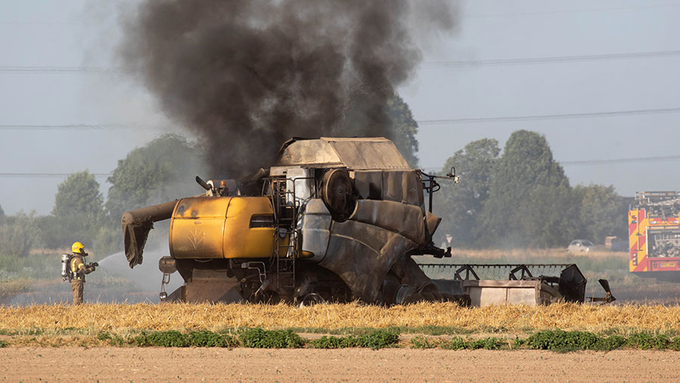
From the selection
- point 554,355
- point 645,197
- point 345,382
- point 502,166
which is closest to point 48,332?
point 345,382

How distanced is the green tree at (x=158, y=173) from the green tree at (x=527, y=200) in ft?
114

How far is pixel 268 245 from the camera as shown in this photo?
2014cm

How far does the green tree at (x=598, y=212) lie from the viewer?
95.4m

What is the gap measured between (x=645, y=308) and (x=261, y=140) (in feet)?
32.0

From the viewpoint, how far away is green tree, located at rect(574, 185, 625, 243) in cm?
9544

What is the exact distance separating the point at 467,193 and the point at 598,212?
15.6 metres

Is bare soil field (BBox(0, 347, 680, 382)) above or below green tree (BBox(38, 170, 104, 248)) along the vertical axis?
below

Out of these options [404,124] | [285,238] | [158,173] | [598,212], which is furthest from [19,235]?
[598,212]

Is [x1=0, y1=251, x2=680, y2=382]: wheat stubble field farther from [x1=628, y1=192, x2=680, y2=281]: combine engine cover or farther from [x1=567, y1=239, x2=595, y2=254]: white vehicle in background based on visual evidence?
[x1=567, y1=239, x2=595, y2=254]: white vehicle in background

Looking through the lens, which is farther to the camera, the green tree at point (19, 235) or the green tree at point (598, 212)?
the green tree at point (598, 212)

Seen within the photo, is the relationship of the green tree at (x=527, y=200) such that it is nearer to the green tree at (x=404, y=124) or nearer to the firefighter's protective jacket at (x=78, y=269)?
the green tree at (x=404, y=124)

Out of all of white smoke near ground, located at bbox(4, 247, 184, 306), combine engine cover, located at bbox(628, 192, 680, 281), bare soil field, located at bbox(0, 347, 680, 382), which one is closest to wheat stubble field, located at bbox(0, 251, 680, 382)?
bare soil field, located at bbox(0, 347, 680, 382)

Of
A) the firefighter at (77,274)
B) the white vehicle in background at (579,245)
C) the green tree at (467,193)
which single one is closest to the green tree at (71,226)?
the green tree at (467,193)

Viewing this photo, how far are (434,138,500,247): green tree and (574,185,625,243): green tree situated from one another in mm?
10654
